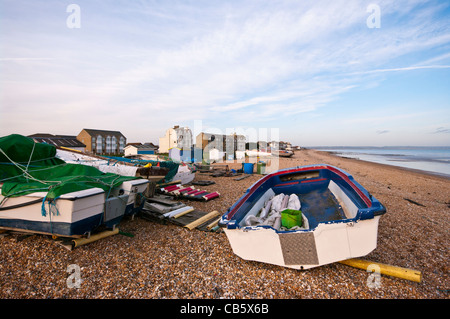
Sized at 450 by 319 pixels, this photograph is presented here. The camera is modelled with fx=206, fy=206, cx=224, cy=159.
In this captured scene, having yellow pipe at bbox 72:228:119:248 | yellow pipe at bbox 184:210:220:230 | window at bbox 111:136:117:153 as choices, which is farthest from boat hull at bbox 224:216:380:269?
window at bbox 111:136:117:153

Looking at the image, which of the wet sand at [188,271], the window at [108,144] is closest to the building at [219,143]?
the window at [108,144]

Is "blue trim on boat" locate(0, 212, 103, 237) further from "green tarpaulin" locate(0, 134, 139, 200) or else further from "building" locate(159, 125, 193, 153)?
"building" locate(159, 125, 193, 153)

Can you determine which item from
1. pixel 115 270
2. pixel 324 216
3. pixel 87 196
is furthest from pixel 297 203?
pixel 87 196

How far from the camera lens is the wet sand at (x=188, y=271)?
3.39 metres

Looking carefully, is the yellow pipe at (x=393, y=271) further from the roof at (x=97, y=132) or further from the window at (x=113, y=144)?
the window at (x=113, y=144)

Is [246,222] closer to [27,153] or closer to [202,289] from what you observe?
[202,289]

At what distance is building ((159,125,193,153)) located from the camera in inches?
1678

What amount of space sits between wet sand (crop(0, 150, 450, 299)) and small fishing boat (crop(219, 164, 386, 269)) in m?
0.40

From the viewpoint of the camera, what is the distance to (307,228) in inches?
186

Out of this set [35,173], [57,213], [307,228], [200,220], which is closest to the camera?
[57,213]

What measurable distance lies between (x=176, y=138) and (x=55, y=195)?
134ft

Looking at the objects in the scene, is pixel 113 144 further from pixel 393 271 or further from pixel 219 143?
pixel 393 271

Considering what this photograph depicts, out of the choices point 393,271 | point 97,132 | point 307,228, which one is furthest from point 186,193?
point 97,132

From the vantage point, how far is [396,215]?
7.30 meters
